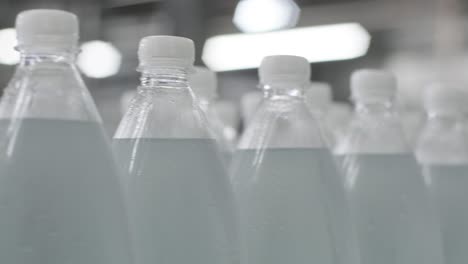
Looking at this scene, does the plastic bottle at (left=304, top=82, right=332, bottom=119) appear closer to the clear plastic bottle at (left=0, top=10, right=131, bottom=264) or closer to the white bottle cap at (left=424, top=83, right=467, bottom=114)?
the white bottle cap at (left=424, top=83, right=467, bottom=114)

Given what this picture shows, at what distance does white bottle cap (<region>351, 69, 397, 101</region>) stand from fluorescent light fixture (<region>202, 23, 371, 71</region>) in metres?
1.91

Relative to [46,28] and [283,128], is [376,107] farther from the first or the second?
[46,28]

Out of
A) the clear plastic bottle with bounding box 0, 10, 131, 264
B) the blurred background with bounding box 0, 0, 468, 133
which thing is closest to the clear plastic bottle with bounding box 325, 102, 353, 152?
the clear plastic bottle with bounding box 0, 10, 131, 264

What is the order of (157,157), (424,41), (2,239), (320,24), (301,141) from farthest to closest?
1. (424,41)
2. (320,24)
3. (301,141)
4. (157,157)
5. (2,239)

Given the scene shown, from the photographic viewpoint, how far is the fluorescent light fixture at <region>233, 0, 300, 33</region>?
2.92 m

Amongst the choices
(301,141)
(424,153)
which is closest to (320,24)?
(424,153)

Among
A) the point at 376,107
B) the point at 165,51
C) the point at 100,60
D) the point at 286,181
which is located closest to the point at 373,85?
the point at 376,107

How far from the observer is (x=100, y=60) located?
3.34m

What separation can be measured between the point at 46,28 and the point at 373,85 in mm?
492

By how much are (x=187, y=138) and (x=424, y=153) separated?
1.74ft

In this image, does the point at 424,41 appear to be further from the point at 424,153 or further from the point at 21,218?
the point at 21,218

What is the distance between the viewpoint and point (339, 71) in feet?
11.0

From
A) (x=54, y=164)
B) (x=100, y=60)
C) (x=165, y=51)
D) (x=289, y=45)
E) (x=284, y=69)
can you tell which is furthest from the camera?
(x=100, y=60)

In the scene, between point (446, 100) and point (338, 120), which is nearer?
point (446, 100)
